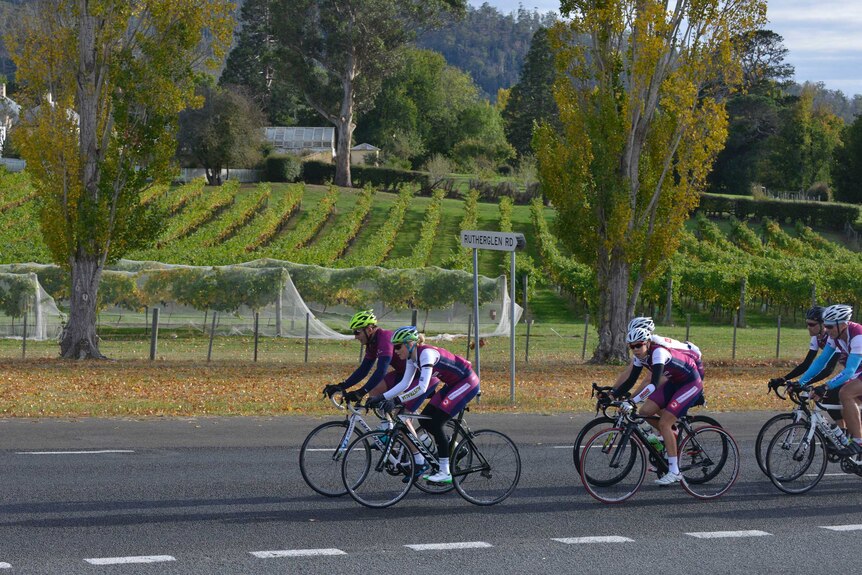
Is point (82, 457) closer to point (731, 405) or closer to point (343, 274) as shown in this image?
point (731, 405)

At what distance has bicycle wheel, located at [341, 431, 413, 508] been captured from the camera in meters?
9.83

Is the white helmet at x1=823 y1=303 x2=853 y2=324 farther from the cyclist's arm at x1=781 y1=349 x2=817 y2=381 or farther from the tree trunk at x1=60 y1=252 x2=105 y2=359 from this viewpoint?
the tree trunk at x1=60 y1=252 x2=105 y2=359

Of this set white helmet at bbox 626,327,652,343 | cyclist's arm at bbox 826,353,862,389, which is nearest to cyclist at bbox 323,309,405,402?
white helmet at bbox 626,327,652,343

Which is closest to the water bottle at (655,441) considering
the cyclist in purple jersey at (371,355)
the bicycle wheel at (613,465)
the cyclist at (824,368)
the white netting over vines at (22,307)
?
the bicycle wheel at (613,465)

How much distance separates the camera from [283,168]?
88.1 metres

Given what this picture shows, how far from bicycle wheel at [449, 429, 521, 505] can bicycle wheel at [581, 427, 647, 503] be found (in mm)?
693

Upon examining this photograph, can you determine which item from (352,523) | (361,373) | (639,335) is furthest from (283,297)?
(352,523)

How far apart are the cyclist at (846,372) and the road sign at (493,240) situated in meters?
6.33

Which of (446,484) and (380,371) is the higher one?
(380,371)

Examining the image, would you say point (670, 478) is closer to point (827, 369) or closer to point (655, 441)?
point (655, 441)

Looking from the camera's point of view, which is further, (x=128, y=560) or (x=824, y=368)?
(x=824, y=368)

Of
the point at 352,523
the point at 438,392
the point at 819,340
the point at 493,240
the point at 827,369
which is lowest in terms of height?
the point at 352,523

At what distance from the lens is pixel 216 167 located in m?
86.3

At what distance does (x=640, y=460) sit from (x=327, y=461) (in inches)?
118
